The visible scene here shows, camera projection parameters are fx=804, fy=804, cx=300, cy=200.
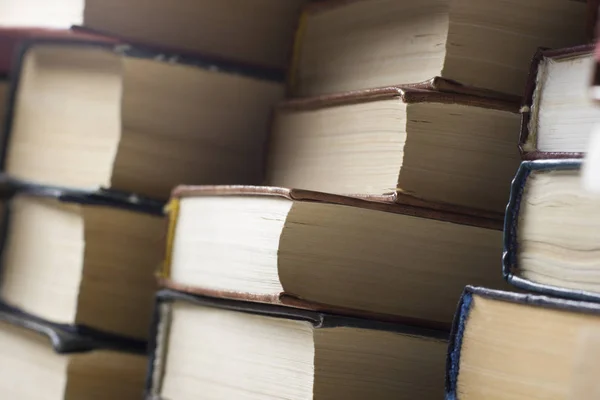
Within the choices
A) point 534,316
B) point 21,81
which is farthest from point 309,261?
point 21,81

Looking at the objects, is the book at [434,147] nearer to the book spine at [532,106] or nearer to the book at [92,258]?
the book spine at [532,106]

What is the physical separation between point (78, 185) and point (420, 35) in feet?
1.26

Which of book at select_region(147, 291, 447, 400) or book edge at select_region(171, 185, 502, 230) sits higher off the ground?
book edge at select_region(171, 185, 502, 230)

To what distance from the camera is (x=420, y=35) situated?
67 cm

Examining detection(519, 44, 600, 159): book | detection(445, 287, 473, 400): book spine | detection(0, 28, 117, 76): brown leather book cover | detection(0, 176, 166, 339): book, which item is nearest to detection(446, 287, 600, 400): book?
detection(445, 287, 473, 400): book spine

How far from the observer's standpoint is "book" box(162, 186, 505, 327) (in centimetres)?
60

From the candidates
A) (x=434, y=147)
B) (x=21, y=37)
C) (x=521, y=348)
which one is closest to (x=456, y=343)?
(x=521, y=348)

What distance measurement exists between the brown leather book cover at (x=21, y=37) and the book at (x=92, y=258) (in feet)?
0.51

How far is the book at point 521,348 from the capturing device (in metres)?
0.45

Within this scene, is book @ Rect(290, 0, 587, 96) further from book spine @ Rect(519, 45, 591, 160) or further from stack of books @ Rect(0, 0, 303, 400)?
stack of books @ Rect(0, 0, 303, 400)

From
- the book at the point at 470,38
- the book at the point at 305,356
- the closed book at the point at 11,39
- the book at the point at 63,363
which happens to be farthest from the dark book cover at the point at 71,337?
the book at the point at 470,38

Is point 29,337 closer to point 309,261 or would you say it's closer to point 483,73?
point 309,261

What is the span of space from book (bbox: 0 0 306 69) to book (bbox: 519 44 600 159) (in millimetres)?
351

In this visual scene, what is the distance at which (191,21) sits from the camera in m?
0.84
